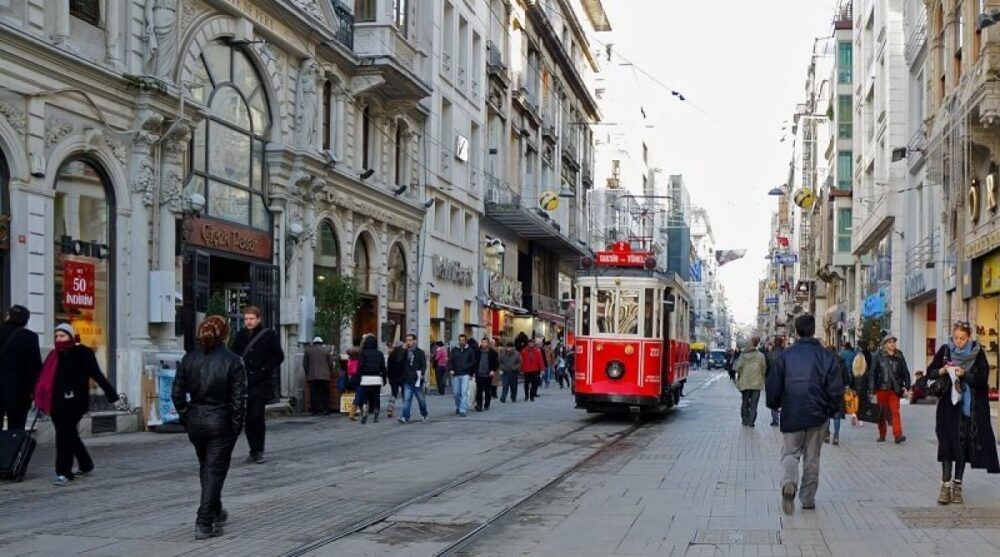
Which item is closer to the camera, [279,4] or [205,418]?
[205,418]

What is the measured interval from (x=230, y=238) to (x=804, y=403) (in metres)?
15.6

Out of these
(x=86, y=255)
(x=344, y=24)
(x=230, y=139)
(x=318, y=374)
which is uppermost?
(x=344, y=24)

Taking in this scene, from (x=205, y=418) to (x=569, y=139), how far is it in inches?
2175

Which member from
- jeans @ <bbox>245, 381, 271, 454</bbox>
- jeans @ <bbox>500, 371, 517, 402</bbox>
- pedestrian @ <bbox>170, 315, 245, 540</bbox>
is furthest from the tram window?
pedestrian @ <bbox>170, 315, 245, 540</bbox>

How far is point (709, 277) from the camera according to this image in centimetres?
18462

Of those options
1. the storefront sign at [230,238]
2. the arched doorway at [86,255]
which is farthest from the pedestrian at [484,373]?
the arched doorway at [86,255]

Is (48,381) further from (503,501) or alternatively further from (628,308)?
(628,308)

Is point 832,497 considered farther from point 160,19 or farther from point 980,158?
point 980,158

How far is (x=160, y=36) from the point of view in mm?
20281

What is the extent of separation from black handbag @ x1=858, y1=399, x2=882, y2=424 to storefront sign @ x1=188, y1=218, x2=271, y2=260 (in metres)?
12.3

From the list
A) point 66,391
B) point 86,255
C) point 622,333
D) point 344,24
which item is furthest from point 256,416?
point 344,24

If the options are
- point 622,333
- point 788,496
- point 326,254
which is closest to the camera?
point 788,496

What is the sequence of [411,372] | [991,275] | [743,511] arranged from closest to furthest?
1. [743,511]
2. [411,372]
3. [991,275]

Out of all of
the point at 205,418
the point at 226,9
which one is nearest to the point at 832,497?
the point at 205,418
